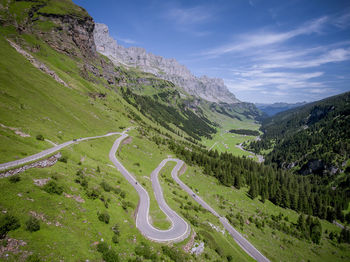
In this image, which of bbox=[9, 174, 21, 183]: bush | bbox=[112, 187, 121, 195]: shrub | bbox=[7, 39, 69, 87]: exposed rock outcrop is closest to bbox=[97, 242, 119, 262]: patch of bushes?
bbox=[9, 174, 21, 183]: bush

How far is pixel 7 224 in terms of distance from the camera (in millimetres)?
15180

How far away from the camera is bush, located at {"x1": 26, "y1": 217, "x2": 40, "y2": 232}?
16.4 meters

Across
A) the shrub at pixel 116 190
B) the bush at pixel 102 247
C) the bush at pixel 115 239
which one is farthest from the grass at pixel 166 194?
the bush at pixel 102 247

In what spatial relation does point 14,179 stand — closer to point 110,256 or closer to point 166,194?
point 110,256

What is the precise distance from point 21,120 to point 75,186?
116 ft

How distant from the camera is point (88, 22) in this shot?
616 ft

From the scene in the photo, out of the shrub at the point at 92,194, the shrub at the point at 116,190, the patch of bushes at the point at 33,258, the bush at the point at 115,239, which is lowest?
the shrub at the point at 116,190

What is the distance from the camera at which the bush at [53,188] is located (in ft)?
74.6

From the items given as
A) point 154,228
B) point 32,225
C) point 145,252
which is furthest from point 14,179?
point 154,228

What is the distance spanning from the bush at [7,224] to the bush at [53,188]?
6.91m

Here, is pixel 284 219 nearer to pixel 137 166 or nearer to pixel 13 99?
pixel 137 166

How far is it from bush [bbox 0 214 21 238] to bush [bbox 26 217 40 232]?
74 centimetres

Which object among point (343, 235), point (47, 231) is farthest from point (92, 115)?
point (343, 235)

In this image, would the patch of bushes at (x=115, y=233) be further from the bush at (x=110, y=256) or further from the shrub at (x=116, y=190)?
the shrub at (x=116, y=190)
